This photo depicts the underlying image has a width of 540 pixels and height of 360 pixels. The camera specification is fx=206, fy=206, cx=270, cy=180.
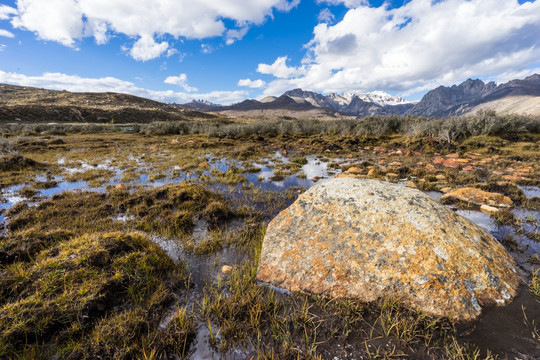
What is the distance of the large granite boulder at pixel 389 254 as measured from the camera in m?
2.76

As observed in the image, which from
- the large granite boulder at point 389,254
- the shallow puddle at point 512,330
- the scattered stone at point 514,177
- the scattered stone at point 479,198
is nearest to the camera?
Answer: the shallow puddle at point 512,330

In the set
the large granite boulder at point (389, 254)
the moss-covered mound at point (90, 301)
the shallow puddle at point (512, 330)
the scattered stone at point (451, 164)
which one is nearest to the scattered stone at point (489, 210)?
the large granite boulder at point (389, 254)

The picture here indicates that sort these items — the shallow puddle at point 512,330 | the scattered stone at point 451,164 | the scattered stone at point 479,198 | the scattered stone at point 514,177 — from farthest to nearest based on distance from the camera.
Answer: the scattered stone at point 451,164, the scattered stone at point 514,177, the scattered stone at point 479,198, the shallow puddle at point 512,330

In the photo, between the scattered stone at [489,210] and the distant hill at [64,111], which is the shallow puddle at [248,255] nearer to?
the scattered stone at [489,210]

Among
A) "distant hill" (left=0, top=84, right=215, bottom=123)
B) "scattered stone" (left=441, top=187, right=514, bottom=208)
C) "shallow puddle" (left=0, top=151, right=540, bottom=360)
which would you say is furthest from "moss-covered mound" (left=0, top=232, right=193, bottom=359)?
"distant hill" (left=0, top=84, right=215, bottom=123)

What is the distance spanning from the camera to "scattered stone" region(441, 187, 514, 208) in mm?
6111

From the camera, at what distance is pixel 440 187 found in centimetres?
817

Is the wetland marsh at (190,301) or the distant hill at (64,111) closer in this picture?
the wetland marsh at (190,301)

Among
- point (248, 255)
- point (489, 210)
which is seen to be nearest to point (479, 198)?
point (489, 210)

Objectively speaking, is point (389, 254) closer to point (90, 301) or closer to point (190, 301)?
point (190, 301)

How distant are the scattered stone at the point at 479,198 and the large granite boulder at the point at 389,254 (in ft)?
11.8

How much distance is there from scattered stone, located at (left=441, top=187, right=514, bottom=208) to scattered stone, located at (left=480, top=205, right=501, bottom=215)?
27cm

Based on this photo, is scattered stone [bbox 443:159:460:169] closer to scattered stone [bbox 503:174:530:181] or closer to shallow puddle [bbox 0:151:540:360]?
scattered stone [bbox 503:174:530:181]

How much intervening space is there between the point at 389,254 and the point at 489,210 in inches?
199
